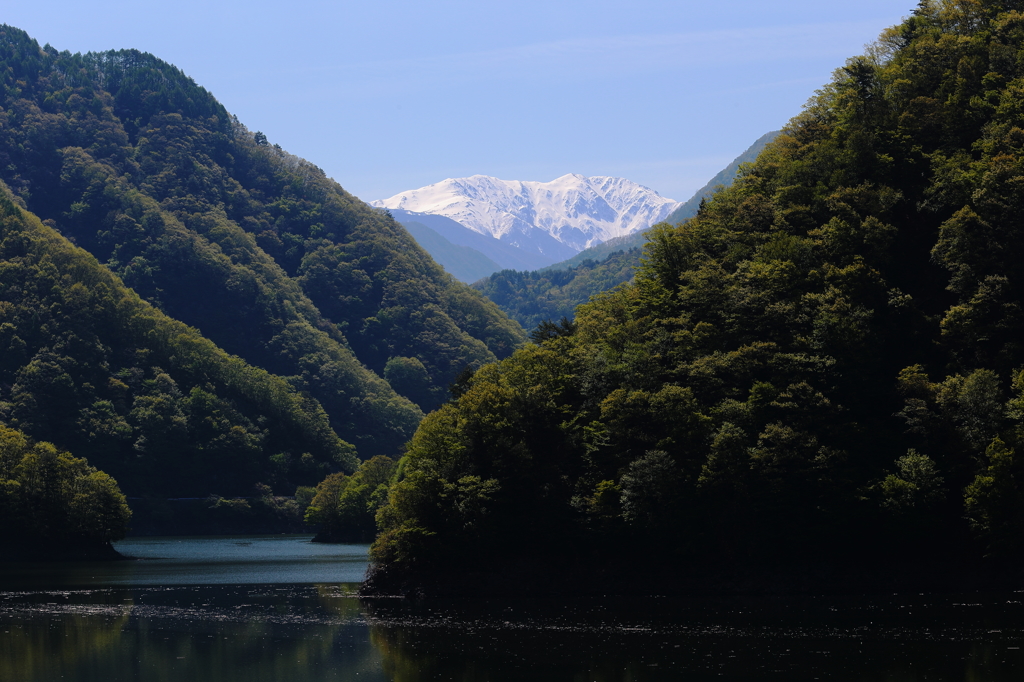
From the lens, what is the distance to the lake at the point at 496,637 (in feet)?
167

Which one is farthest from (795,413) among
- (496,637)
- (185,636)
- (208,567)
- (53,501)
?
(53,501)

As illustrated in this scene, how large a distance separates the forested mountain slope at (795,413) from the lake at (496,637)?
5451 mm

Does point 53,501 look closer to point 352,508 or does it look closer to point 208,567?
point 208,567

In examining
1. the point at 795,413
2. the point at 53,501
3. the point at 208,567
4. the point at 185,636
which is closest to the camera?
the point at 185,636

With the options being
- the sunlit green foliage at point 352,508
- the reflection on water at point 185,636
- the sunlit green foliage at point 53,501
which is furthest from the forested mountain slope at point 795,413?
the sunlit green foliage at point 352,508

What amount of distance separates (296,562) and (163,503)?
8091cm

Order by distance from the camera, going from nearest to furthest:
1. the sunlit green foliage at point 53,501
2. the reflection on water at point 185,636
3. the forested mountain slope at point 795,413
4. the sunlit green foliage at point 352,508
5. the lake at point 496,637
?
1. the lake at point 496,637
2. the reflection on water at point 185,636
3. the forested mountain slope at point 795,413
4. the sunlit green foliage at point 53,501
5. the sunlit green foliage at point 352,508

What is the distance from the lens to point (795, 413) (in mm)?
81438

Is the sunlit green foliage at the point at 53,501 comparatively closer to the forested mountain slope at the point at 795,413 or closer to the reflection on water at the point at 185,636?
the reflection on water at the point at 185,636

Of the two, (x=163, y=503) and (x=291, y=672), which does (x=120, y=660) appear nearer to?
(x=291, y=672)

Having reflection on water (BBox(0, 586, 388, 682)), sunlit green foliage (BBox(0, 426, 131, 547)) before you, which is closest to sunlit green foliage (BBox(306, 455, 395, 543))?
sunlit green foliage (BBox(0, 426, 131, 547))

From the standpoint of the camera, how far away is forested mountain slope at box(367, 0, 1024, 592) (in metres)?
78.8

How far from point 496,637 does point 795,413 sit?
32.6 meters

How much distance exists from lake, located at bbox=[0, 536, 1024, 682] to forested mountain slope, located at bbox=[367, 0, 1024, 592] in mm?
5451
